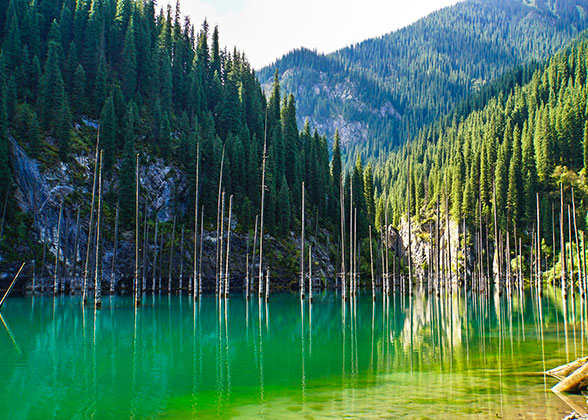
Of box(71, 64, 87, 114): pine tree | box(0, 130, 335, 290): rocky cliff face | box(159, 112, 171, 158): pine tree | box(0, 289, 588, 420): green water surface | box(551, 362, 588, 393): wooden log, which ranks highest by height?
box(71, 64, 87, 114): pine tree

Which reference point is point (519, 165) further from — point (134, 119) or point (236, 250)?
point (134, 119)

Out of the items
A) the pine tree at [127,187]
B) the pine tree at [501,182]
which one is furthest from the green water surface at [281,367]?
the pine tree at [501,182]

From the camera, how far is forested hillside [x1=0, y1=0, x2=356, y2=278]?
68.6 meters

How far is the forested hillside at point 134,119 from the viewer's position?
6862cm

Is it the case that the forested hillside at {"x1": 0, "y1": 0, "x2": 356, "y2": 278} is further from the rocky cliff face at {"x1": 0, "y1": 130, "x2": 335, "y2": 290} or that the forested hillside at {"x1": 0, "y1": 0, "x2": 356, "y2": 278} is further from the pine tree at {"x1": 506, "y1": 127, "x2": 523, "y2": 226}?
the pine tree at {"x1": 506, "y1": 127, "x2": 523, "y2": 226}

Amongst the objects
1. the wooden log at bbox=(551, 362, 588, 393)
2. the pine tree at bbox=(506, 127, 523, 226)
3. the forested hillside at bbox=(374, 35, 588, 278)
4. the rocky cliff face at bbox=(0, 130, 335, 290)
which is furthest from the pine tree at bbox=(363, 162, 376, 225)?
the wooden log at bbox=(551, 362, 588, 393)

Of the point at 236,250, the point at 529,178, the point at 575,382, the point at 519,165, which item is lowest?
the point at 575,382

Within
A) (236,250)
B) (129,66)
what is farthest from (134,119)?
(236,250)

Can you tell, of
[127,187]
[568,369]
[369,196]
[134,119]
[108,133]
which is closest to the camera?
[568,369]

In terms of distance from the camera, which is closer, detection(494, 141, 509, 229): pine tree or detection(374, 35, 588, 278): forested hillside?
detection(374, 35, 588, 278): forested hillside

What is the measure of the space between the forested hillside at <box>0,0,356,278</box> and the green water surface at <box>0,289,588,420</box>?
37.3 meters

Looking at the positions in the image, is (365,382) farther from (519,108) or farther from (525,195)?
(519,108)

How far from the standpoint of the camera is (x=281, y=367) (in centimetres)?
1870

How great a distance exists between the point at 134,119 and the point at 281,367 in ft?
240
